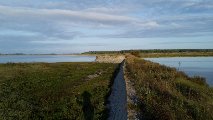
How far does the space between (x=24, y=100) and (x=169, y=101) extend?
12.7 meters

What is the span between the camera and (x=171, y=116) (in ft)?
44.2

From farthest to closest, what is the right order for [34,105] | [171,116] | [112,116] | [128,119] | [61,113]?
[34,105] → [61,113] → [112,116] → [128,119] → [171,116]

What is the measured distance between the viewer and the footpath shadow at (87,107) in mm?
18855

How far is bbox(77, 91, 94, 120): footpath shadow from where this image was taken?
18.9 m

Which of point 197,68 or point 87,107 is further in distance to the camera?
point 197,68

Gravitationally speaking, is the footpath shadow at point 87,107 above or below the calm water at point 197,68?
above

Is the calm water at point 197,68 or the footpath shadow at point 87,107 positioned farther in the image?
the calm water at point 197,68

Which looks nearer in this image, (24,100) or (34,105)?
(34,105)

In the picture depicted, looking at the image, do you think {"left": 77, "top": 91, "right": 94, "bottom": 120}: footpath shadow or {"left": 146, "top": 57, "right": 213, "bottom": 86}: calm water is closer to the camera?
{"left": 77, "top": 91, "right": 94, "bottom": 120}: footpath shadow

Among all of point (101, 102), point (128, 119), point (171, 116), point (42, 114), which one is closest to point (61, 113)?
point (42, 114)

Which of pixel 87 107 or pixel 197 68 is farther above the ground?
pixel 87 107

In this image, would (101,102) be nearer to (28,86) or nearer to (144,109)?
(144,109)

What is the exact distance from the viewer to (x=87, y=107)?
21.1 metres

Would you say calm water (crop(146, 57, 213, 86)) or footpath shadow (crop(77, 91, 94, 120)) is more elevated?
footpath shadow (crop(77, 91, 94, 120))
